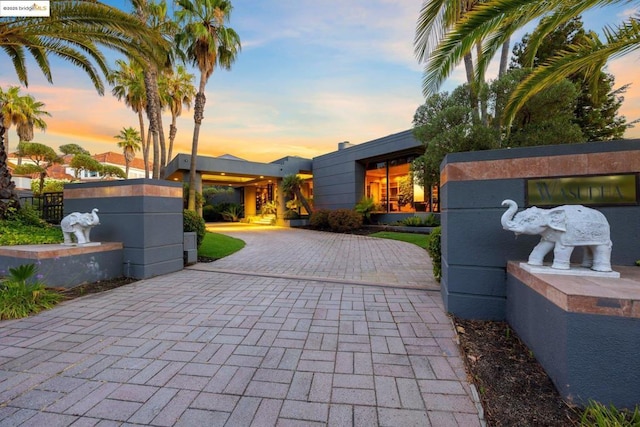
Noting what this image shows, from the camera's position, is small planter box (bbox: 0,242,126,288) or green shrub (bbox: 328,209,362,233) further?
green shrub (bbox: 328,209,362,233)

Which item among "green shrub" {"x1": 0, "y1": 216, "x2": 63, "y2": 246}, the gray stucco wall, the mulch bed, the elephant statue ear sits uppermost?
the elephant statue ear

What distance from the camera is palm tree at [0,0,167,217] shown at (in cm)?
551

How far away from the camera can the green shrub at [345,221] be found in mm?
15219

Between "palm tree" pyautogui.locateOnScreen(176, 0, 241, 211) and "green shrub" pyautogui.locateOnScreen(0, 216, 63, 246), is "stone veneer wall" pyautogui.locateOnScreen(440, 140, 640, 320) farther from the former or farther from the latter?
"palm tree" pyautogui.locateOnScreen(176, 0, 241, 211)

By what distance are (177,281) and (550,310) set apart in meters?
5.64

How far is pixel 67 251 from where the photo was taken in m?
4.80

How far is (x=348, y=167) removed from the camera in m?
17.9

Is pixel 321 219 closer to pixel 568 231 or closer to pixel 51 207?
pixel 51 207

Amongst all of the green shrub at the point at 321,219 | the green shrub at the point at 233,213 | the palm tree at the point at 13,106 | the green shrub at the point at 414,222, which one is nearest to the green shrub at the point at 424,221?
the green shrub at the point at 414,222

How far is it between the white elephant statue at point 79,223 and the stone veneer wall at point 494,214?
20.0 feet

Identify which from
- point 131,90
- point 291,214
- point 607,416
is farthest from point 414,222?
point 131,90

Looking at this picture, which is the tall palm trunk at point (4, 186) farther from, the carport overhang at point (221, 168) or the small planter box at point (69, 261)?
the carport overhang at point (221, 168)

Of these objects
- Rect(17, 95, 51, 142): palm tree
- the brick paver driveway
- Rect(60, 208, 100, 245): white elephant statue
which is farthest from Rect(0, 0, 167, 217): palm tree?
Rect(17, 95, 51, 142): palm tree

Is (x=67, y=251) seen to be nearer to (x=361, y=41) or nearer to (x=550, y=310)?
(x=550, y=310)
